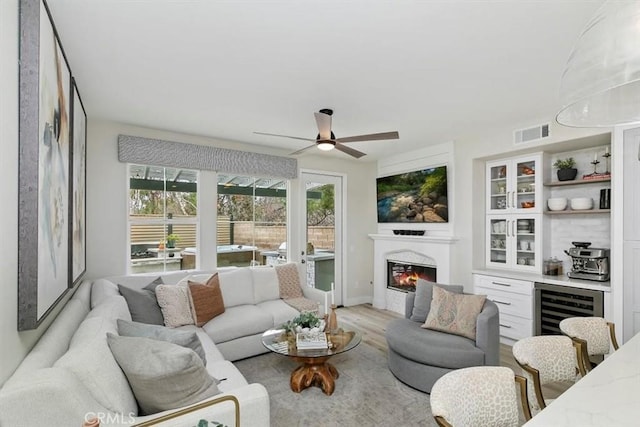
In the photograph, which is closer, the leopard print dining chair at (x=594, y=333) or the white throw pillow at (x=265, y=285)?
the leopard print dining chair at (x=594, y=333)

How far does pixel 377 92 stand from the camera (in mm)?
2848

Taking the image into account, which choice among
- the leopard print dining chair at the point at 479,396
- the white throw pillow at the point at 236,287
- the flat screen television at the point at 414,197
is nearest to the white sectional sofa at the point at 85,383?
the leopard print dining chair at the point at 479,396

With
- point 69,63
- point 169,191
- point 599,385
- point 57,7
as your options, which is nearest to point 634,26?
point 599,385

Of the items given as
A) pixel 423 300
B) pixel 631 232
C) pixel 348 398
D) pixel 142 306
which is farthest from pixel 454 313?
pixel 142 306

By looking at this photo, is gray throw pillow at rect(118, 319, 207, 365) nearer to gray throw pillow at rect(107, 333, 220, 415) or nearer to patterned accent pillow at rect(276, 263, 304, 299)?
gray throw pillow at rect(107, 333, 220, 415)

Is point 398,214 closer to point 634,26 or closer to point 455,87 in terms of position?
point 455,87

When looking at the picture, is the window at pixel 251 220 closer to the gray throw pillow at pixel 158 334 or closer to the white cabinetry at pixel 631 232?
the gray throw pillow at pixel 158 334

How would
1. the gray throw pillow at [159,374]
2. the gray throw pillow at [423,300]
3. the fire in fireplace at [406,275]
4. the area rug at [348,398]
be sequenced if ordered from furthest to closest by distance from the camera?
the fire in fireplace at [406,275] < the gray throw pillow at [423,300] < the area rug at [348,398] < the gray throw pillow at [159,374]

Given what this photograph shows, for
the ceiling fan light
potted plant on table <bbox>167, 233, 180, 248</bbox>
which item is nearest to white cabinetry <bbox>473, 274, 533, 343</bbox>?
the ceiling fan light

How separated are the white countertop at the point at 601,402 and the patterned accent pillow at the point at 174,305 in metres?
2.93

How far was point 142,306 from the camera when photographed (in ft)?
9.50

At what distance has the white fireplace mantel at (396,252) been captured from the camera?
4.43m

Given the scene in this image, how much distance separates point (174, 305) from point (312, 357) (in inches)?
58.9

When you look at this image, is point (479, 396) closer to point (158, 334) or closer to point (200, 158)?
point (158, 334)
